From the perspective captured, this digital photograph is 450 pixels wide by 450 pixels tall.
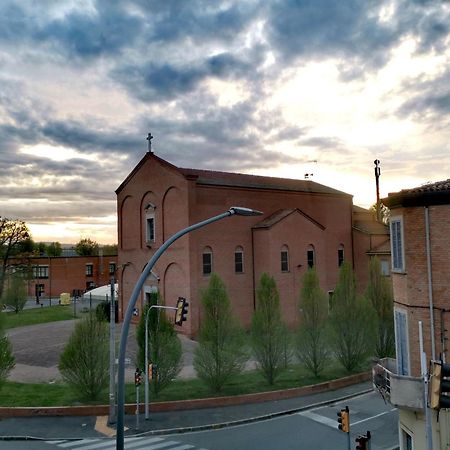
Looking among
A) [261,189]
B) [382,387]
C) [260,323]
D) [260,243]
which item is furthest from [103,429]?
[261,189]

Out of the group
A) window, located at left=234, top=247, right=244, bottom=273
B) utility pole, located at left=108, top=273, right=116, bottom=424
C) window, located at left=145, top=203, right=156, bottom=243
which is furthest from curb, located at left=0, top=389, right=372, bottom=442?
window, located at left=145, top=203, right=156, bottom=243

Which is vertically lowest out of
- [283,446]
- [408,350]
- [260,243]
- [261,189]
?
[283,446]

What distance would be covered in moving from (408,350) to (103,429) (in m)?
13.0

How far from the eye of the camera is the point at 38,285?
75750 millimetres

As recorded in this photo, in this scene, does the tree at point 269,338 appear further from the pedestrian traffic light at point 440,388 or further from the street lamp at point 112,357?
the pedestrian traffic light at point 440,388

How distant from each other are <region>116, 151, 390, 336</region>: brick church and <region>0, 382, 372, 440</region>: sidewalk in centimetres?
1395

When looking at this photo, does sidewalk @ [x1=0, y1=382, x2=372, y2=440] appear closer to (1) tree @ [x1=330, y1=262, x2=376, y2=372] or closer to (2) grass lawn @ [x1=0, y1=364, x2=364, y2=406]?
(2) grass lawn @ [x1=0, y1=364, x2=364, y2=406]

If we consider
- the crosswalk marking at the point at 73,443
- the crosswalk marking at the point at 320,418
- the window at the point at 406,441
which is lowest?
the crosswalk marking at the point at 320,418

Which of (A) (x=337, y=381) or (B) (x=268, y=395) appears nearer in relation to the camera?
(B) (x=268, y=395)

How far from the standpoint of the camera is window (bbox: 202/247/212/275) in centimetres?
3809

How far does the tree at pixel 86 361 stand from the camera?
23.5 m

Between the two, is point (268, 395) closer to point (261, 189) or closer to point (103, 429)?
point (103, 429)

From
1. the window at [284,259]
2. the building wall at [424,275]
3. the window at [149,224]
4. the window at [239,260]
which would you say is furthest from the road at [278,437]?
the window at [149,224]

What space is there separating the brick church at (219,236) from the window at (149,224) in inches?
3.3
